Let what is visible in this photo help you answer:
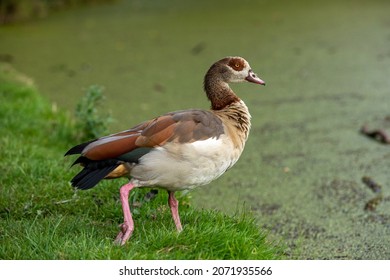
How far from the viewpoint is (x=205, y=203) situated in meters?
4.18

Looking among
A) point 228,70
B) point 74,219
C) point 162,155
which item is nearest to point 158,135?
point 162,155

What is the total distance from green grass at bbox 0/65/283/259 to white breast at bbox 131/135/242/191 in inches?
9.0

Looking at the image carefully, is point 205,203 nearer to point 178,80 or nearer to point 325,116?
point 325,116

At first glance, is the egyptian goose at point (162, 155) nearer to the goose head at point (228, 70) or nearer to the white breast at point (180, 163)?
the white breast at point (180, 163)

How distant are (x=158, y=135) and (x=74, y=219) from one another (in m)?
0.73

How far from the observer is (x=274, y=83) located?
653cm

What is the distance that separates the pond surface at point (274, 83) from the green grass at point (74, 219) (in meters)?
0.48

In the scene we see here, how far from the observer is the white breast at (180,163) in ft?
9.52

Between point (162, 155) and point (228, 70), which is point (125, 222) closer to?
point (162, 155)

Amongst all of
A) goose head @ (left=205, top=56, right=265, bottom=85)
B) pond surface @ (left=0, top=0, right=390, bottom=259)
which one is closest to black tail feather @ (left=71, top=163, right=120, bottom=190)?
goose head @ (left=205, top=56, right=265, bottom=85)

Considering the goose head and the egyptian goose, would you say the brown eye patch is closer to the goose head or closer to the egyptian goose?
the goose head

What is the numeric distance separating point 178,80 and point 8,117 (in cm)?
195
